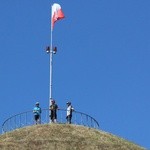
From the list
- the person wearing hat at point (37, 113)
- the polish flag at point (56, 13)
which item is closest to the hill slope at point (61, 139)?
the person wearing hat at point (37, 113)

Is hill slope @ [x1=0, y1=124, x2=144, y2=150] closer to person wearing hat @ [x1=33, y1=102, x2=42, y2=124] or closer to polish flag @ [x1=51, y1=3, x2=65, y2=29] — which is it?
person wearing hat @ [x1=33, y1=102, x2=42, y2=124]

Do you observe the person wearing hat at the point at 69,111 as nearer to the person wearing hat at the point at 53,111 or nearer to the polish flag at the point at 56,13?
the person wearing hat at the point at 53,111

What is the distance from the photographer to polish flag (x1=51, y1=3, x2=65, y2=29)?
78.2 meters

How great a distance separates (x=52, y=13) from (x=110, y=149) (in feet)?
73.0

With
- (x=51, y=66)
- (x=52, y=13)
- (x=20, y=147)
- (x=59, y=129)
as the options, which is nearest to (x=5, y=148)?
(x=20, y=147)

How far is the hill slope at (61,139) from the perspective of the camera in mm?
60156

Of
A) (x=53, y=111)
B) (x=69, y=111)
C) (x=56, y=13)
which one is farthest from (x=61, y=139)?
(x=56, y=13)

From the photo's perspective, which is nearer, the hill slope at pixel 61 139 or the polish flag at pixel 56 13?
the hill slope at pixel 61 139

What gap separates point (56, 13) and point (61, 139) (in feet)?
66.9

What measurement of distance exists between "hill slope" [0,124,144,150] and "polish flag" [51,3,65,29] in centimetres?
1595

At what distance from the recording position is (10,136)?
63.4m

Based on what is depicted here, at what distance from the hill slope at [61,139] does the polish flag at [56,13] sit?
52.3 ft


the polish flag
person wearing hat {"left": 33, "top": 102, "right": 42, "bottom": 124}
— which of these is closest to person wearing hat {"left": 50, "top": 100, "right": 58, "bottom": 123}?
person wearing hat {"left": 33, "top": 102, "right": 42, "bottom": 124}

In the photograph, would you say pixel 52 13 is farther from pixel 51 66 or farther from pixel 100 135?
pixel 100 135
